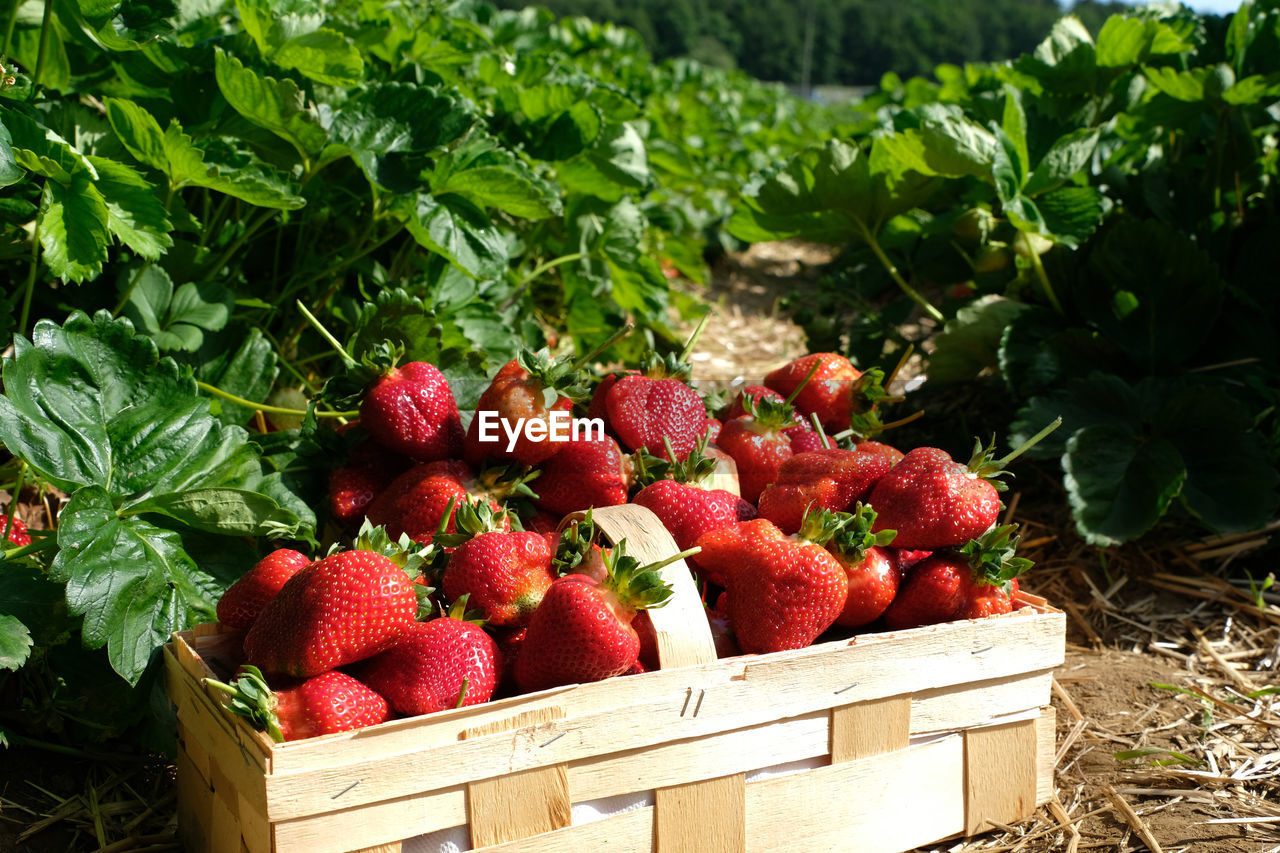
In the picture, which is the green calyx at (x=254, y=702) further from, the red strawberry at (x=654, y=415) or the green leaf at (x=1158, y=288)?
the green leaf at (x=1158, y=288)

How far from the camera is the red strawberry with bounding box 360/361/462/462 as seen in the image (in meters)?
1.62

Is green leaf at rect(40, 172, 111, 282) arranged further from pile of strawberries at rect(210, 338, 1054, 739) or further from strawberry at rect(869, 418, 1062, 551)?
strawberry at rect(869, 418, 1062, 551)

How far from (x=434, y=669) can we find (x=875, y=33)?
163 ft

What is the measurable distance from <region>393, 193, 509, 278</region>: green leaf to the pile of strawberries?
0.43 meters

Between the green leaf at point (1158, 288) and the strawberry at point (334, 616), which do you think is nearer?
the strawberry at point (334, 616)

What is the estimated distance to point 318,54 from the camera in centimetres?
193

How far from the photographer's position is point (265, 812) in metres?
1.08

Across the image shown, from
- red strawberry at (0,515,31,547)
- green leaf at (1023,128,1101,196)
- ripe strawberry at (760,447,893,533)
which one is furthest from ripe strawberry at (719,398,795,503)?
green leaf at (1023,128,1101,196)

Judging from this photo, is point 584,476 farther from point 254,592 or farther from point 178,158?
point 178,158

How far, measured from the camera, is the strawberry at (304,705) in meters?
1.11

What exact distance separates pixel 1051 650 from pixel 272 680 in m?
0.99

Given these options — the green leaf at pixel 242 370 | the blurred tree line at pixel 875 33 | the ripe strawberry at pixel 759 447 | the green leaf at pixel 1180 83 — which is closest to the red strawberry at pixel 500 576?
the ripe strawberry at pixel 759 447

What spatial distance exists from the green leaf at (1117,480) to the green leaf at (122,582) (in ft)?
5.42

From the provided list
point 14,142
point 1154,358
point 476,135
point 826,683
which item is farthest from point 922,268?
point 14,142
